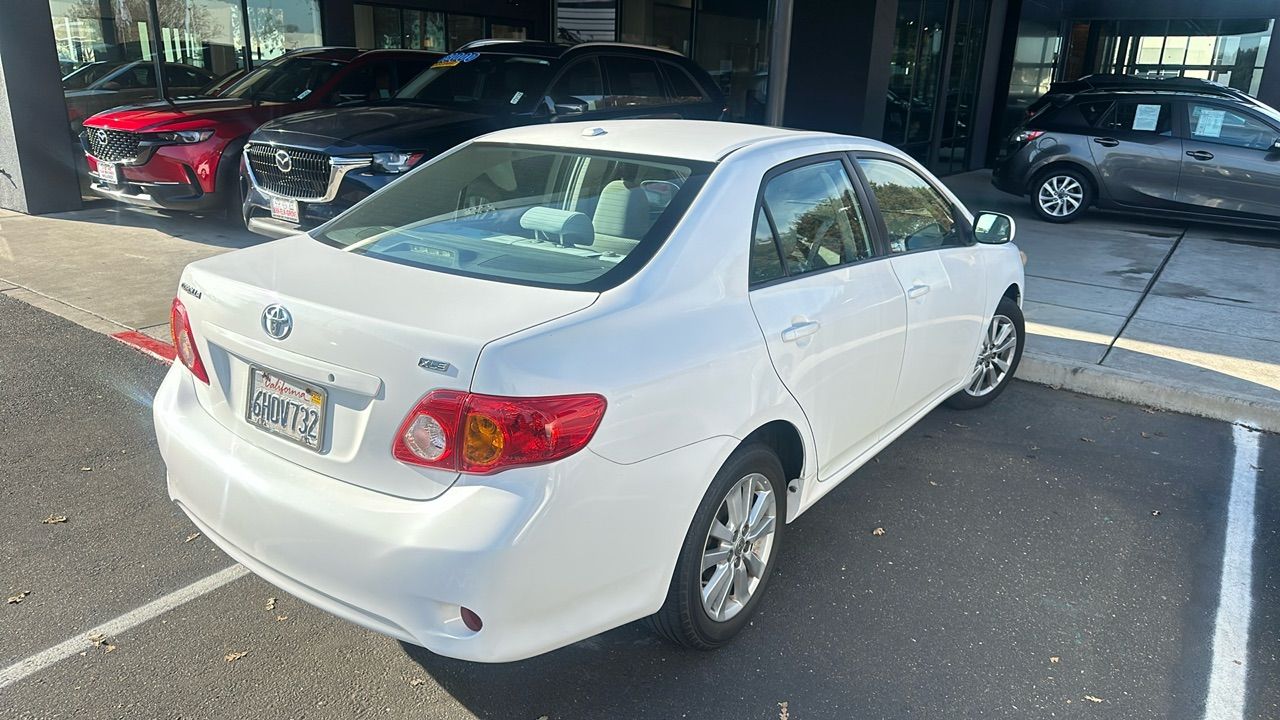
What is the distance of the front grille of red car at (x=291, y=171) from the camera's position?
7496 mm

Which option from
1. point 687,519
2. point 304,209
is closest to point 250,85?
point 304,209

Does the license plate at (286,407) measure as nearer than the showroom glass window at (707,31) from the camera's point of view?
Yes

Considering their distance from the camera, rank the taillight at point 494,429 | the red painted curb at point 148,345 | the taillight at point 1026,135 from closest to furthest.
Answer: the taillight at point 494,429, the red painted curb at point 148,345, the taillight at point 1026,135

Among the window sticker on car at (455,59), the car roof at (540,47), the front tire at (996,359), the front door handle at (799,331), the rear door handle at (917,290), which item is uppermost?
the car roof at (540,47)

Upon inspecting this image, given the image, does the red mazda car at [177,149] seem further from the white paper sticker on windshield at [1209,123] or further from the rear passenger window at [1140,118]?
the white paper sticker on windshield at [1209,123]

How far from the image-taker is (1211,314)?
7125 millimetres

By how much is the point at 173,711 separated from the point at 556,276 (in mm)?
1654

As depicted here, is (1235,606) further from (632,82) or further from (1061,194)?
(1061,194)

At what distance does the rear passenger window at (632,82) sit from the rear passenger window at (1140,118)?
19.1 feet

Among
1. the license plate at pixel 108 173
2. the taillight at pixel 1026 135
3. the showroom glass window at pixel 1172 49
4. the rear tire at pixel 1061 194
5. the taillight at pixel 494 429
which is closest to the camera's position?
the taillight at pixel 494 429

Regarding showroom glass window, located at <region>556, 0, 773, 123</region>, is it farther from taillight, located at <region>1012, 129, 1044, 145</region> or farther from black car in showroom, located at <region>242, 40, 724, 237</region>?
black car in showroom, located at <region>242, 40, 724, 237</region>

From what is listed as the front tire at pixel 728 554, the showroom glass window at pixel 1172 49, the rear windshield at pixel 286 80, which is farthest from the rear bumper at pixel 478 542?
the showroom glass window at pixel 1172 49

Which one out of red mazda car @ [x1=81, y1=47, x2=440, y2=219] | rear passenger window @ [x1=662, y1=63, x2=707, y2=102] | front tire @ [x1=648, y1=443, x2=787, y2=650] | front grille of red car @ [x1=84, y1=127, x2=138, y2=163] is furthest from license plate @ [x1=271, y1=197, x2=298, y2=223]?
front tire @ [x1=648, y1=443, x2=787, y2=650]

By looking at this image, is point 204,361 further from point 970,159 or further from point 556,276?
point 970,159
